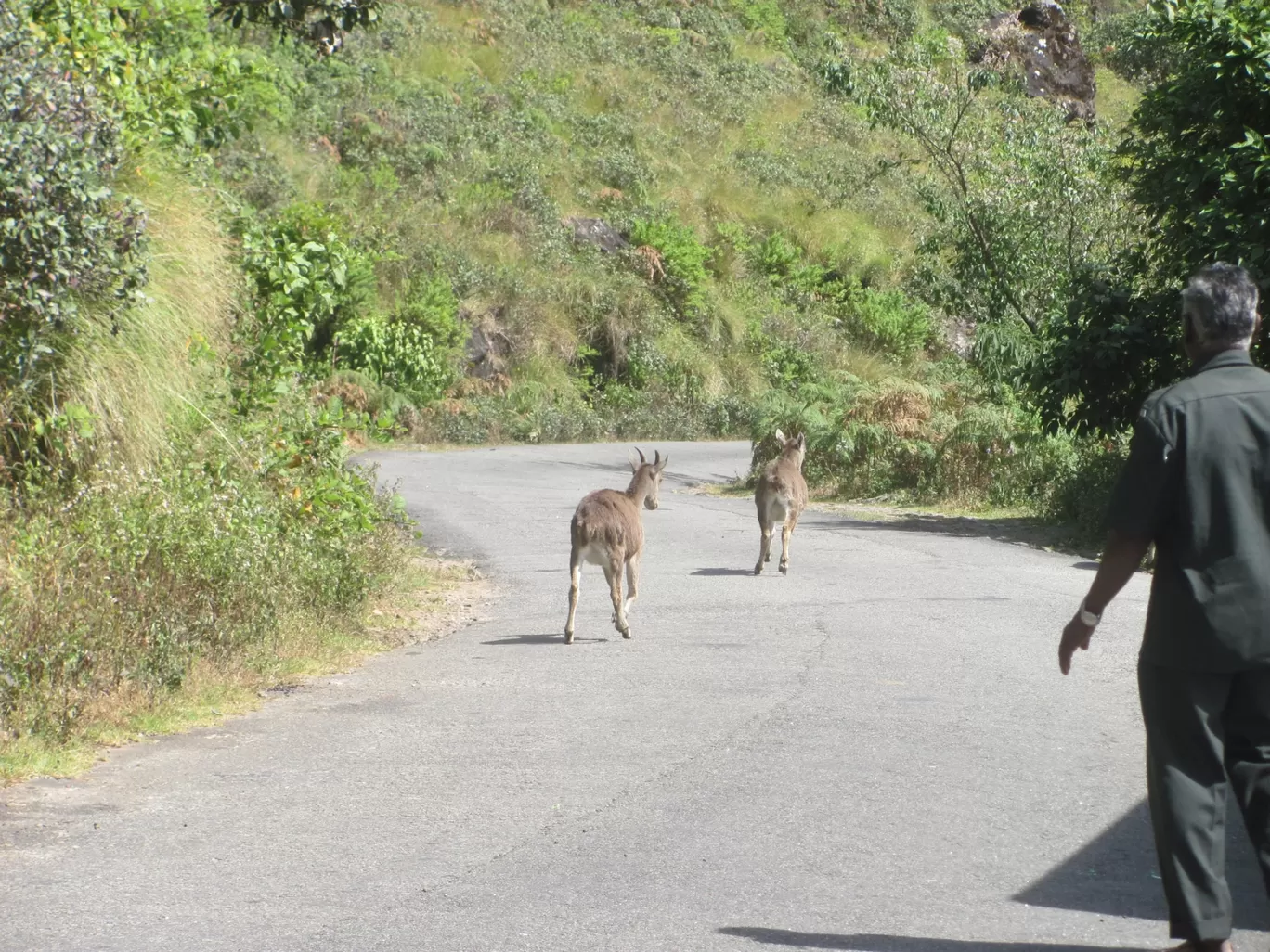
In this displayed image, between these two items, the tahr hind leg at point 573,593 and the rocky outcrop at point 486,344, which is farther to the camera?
the rocky outcrop at point 486,344

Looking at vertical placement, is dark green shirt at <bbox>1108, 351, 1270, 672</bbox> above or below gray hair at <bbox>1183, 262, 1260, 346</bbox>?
below

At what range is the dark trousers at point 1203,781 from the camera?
4.89 m

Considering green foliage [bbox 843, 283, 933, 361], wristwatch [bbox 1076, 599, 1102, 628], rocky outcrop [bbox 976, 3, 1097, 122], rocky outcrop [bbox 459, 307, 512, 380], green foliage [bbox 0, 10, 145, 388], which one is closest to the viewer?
wristwatch [bbox 1076, 599, 1102, 628]

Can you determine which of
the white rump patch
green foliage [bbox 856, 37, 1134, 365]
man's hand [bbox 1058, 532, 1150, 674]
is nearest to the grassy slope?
green foliage [bbox 856, 37, 1134, 365]

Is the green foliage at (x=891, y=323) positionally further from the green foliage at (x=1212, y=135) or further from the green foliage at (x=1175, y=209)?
the green foliage at (x=1212, y=135)

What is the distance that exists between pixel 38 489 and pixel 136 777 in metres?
3.21

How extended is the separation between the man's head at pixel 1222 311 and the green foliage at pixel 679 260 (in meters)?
40.5

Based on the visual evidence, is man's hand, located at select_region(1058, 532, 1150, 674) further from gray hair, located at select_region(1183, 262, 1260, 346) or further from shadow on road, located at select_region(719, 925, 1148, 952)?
shadow on road, located at select_region(719, 925, 1148, 952)

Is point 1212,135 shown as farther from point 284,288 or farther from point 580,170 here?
point 580,170

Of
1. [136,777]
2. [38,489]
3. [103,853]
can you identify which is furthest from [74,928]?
[38,489]

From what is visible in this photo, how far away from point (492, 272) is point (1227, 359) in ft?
127

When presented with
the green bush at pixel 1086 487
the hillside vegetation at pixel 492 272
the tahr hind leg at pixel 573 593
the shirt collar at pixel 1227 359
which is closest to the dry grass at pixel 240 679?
the hillside vegetation at pixel 492 272

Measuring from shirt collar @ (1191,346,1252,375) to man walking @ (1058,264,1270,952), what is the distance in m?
0.04

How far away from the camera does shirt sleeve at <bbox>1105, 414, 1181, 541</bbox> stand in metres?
4.96
